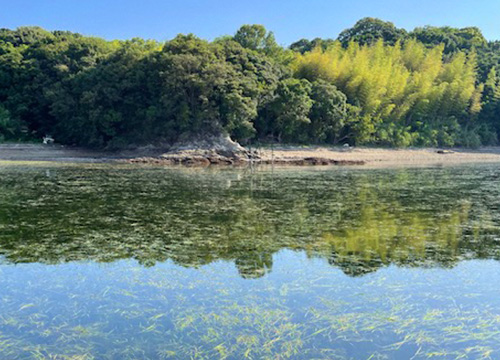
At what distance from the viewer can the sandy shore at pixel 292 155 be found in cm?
3056

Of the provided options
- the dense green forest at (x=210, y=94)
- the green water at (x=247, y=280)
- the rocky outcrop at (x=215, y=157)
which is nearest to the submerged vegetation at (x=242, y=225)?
the green water at (x=247, y=280)

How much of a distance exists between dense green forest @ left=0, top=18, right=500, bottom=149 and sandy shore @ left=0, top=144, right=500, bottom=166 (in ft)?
5.70

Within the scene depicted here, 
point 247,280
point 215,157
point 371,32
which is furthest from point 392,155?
point 371,32

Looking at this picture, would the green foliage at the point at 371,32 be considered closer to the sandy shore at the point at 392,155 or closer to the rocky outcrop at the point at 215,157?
the sandy shore at the point at 392,155

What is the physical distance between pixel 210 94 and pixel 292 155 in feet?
25.7

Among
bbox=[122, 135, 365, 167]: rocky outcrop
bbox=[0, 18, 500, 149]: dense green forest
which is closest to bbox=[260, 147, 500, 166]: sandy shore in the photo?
bbox=[122, 135, 365, 167]: rocky outcrop

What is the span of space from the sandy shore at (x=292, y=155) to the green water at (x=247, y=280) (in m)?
19.7

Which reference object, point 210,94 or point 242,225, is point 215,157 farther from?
point 242,225

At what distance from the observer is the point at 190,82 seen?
1214 inches

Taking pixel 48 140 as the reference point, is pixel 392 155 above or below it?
below

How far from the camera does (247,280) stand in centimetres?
575

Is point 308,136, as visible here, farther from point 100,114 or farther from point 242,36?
point 100,114

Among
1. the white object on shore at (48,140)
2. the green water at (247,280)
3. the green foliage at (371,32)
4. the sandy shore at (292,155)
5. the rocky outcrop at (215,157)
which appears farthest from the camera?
the green foliage at (371,32)

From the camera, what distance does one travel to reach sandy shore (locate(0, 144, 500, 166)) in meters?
30.6
